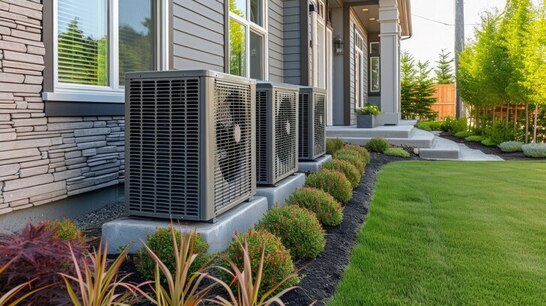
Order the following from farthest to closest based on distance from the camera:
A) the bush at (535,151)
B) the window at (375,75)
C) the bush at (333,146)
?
the window at (375,75) → the bush at (535,151) → the bush at (333,146)

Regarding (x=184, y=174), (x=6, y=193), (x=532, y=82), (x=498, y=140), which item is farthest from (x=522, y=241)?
(x=498, y=140)

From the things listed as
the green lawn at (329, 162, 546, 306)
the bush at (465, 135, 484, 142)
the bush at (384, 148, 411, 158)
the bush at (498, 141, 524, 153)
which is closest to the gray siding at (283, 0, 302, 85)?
the bush at (384, 148, 411, 158)

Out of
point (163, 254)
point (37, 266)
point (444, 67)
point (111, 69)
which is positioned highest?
point (444, 67)

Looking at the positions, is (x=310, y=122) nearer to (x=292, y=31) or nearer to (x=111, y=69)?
(x=111, y=69)

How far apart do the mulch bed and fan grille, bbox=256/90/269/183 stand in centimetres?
74

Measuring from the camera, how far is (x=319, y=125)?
18.4ft

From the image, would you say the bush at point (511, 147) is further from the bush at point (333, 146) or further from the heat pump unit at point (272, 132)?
the heat pump unit at point (272, 132)

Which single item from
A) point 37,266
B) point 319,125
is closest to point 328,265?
point 37,266

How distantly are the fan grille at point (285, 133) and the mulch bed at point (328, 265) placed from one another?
2.08ft

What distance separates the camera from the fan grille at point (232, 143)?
2842mm

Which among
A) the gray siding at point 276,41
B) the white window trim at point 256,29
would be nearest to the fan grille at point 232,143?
the white window trim at point 256,29

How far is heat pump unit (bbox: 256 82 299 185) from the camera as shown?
12.8 ft

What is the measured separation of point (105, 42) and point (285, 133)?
5.33 ft

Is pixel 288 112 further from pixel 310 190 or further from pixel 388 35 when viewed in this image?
pixel 388 35
